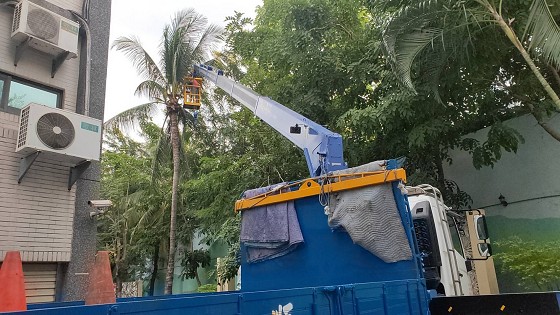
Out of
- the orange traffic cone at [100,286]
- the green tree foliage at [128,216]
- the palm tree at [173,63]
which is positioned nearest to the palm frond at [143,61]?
the palm tree at [173,63]

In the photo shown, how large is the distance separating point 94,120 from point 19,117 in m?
1.05

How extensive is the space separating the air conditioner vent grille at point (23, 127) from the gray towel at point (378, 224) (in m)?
4.74

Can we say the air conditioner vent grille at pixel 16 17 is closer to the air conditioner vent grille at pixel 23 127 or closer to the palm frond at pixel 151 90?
the air conditioner vent grille at pixel 23 127

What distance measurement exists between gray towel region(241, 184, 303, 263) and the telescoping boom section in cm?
131

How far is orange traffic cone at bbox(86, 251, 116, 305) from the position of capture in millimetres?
3230

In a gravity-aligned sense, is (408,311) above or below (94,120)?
below

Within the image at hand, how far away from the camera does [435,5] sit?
303 inches

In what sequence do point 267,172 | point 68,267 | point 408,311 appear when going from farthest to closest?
point 267,172 < point 68,267 < point 408,311

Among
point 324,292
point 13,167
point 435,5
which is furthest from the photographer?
point 435,5

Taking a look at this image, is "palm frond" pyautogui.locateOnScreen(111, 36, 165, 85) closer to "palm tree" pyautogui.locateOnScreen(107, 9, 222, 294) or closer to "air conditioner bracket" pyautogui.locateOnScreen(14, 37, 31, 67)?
"palm tree" pyautogui.locateOnScreen(107, 9, 222, 294)

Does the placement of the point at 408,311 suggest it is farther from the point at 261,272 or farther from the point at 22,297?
the point at 22,297

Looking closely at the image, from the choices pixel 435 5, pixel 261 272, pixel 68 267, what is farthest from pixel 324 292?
pixel 435 5

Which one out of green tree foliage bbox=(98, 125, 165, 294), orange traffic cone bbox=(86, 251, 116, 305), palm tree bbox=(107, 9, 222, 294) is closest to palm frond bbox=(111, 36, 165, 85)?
palm tree bbox=(107, 9, 222, 294)

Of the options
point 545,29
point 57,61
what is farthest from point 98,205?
point 545,29
